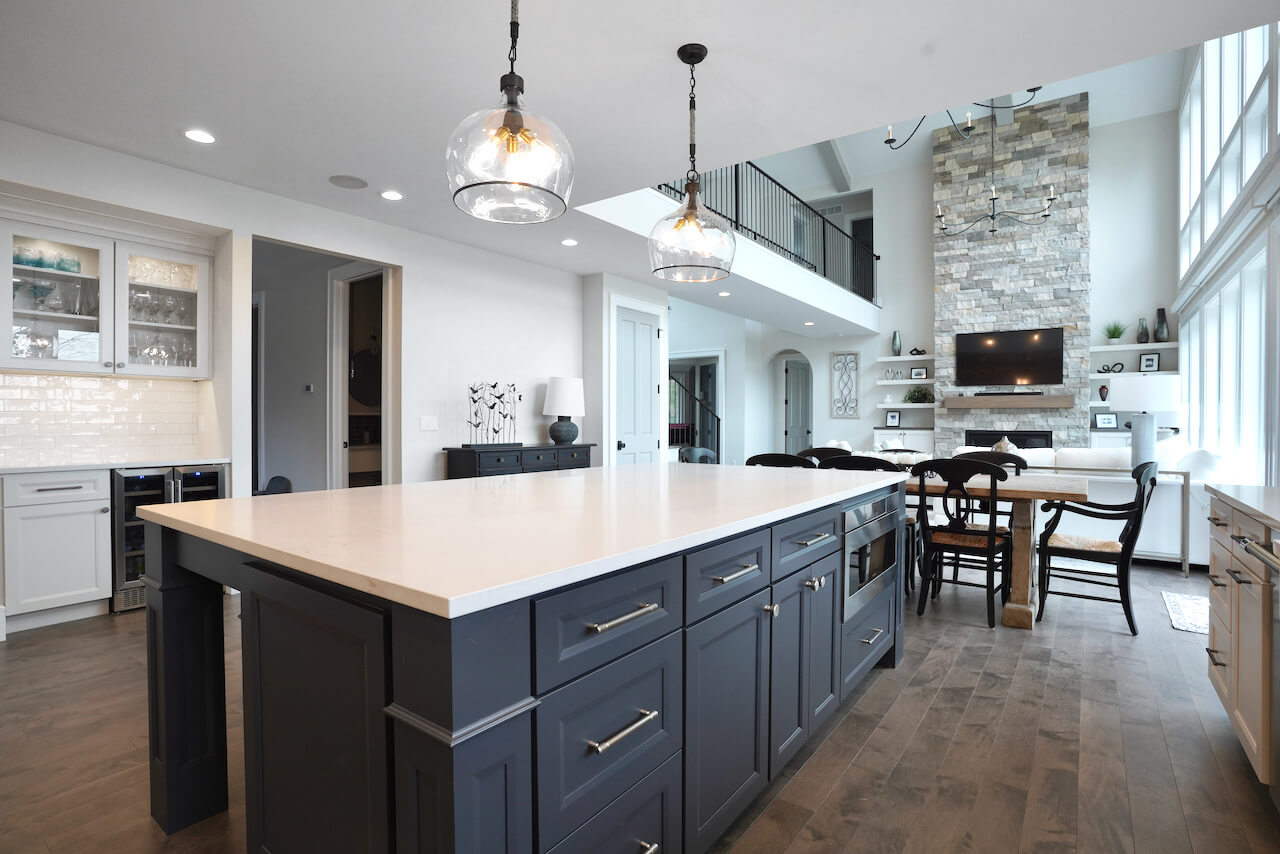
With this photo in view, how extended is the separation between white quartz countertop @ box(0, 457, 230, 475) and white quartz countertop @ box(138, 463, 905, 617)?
7.43ft

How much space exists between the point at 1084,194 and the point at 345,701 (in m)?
10.2

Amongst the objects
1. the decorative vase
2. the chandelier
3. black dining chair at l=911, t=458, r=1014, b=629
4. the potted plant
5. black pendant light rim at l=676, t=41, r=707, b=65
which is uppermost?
the chandelier

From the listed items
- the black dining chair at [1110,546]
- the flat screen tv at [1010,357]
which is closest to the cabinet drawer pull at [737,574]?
the black dining chair at [1110,546]

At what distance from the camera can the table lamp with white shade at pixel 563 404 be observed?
211 inches

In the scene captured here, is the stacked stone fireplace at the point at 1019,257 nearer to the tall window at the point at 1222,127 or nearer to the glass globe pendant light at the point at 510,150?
the tall window at the point at 1222,127

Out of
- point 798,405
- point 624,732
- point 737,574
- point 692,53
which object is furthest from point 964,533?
point 798,405

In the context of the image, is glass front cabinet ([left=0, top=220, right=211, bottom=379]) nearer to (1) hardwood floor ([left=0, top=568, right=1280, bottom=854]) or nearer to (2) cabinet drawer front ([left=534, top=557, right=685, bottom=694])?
(1) hardwood floor ([left=0, top=568, right=1280, bottom=854])

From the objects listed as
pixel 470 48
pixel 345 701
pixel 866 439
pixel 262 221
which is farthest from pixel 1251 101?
pixel 866 439

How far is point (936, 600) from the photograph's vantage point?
3982 mm

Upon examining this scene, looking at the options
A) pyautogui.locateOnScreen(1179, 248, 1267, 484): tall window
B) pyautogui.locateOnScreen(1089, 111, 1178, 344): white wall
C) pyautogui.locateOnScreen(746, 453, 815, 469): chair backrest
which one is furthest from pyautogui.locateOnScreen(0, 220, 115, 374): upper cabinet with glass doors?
pyautogui.locateOnScreen(1089, 111, 1178, 344): white wall

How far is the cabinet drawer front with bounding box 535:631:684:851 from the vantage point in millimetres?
1071

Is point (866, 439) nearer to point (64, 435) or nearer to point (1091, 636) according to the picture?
point (1091, 636)

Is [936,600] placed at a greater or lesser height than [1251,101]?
lesser

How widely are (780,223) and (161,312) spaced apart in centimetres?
652
